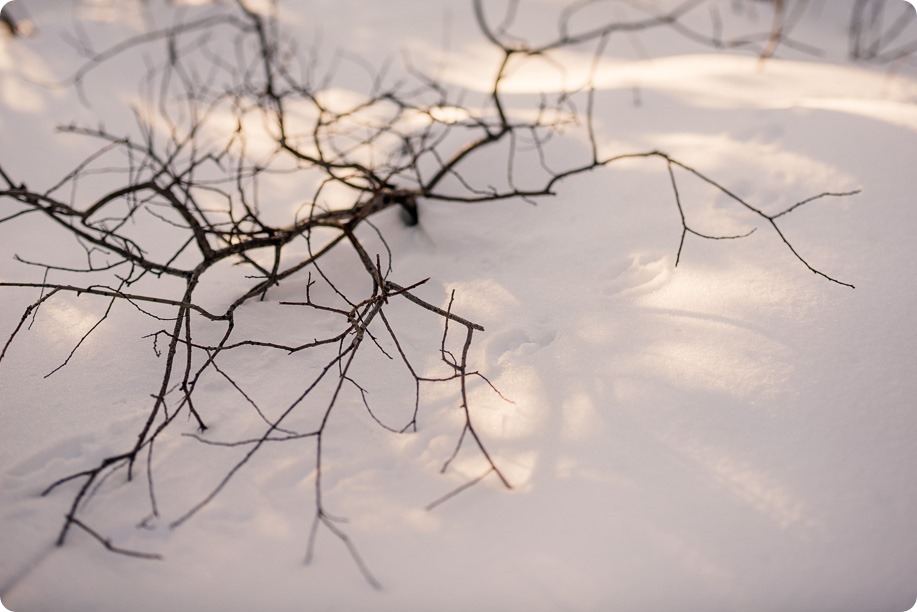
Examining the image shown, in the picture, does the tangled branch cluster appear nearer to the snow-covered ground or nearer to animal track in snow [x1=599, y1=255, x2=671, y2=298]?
the snow-covered ground

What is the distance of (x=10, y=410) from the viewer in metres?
1.50

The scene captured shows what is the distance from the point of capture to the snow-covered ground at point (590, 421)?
3.62ft

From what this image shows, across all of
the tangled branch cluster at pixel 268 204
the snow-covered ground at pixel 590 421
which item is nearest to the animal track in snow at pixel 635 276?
the snow-covered ground at pixel 590 421

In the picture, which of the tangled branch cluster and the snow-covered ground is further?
A: the tangled branch cluster

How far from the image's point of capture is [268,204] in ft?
7.89

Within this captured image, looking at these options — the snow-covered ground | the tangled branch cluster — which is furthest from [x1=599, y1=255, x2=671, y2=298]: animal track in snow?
the tangled branch cluster

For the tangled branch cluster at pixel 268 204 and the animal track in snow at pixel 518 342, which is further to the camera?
the animal track in snow at pixel 518 342

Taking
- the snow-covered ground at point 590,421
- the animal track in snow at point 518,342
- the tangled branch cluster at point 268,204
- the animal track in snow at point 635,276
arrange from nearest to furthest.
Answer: the snow-covered ground at point 590,421, the tangled branch cluster at point 268,204, the animal track in snow at point 518,342, the animal track in snow at point 635,276

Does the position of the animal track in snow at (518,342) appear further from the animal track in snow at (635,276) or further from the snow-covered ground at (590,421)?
the animal track in snow at (635,276)

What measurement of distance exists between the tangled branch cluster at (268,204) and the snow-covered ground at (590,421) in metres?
0.04

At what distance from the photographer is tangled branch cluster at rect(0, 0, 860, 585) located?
1407 mm

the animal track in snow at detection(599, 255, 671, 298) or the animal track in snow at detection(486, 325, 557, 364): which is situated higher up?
the animal track in snow at detection(599, 255, 671, 298)

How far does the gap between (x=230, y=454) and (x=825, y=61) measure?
3.28m

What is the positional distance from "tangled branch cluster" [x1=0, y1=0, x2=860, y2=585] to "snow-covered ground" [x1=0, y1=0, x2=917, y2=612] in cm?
4
